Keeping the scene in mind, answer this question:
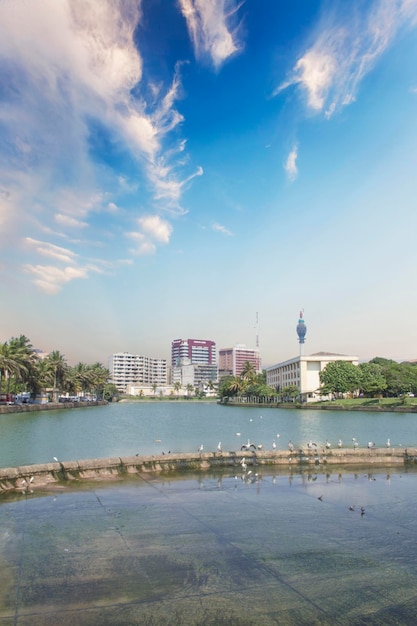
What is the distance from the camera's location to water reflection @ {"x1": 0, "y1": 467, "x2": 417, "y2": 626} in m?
6.46

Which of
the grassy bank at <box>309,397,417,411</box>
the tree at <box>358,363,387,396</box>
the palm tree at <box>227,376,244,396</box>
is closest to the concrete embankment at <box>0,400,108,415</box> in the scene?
the palm tree at <box>227,376,244,396</box>

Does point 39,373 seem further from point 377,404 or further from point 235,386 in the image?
point 235,386

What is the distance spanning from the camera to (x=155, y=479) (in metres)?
16.0

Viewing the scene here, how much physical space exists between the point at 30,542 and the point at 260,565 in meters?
4.56

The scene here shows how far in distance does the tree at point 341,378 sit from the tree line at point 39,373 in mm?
66492

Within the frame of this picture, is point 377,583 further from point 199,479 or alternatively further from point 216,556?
point 199,479

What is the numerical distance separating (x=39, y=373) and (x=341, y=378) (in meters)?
69.3

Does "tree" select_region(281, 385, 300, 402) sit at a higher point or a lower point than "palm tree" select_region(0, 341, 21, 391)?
lower

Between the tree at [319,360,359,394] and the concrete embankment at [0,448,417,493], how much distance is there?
314 ft

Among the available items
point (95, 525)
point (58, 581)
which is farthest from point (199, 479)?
point (58, 581)

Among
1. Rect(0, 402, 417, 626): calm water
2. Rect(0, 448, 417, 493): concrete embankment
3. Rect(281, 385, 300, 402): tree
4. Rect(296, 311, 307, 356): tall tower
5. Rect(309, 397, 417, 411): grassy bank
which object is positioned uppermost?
Rect(296, 311, 307, 356): tall tower

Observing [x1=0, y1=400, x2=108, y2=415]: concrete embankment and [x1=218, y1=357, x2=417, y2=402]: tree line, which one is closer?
[x1=0, y1=400, x2=108, y2=415]: concrete embankment

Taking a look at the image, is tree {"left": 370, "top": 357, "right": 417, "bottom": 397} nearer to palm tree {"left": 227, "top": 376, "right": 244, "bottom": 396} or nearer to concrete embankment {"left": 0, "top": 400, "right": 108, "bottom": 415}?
palm tree {"left": 227, "top": 376, "right": 244, "bottom": 396}

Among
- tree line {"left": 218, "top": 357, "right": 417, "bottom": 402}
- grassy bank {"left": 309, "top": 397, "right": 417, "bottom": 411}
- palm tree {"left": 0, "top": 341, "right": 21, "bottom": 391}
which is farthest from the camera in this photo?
tree line {"left": 218, "top": 357, "right": 417, "bottom": 402}
